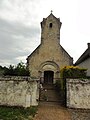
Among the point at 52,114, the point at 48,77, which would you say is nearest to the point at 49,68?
the point at 48,77

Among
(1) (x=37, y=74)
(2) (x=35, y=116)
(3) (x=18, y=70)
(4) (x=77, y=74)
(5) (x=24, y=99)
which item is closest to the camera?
(2) (x=35, y=116)

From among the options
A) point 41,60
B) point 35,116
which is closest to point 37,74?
point 41,60

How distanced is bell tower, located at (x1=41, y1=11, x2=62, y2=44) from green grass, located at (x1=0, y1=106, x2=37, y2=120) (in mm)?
18778

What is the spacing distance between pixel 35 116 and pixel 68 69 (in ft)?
23.2

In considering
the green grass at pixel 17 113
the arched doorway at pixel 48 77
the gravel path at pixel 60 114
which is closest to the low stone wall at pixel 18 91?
the green grass at pixel 17 113

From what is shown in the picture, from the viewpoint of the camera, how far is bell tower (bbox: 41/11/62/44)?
3291cm

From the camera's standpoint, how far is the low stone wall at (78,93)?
53.3ft

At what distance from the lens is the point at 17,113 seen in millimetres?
13648

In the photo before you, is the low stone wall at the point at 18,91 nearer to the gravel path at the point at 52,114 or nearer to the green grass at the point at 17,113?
the green grass at the point at 17,113

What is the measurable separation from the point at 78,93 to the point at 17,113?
5.43 metres

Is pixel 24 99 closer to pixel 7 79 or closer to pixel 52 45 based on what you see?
pixel 7 79

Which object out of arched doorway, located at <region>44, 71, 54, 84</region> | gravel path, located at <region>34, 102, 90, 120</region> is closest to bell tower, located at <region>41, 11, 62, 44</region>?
arched doorway, located at <region>44, 71, 54, 84</region>

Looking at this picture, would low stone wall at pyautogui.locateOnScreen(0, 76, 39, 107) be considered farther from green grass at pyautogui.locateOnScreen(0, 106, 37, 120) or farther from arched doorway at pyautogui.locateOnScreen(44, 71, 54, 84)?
arched doorway at pyautogui.locateOnScreen(44, 71, 54, 84)

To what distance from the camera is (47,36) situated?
1312 inches
